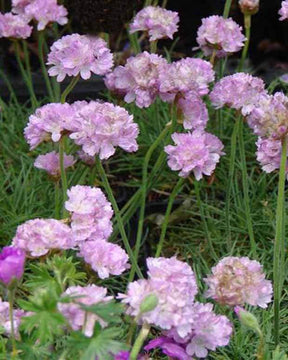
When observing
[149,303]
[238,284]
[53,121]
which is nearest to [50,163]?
[53,121]

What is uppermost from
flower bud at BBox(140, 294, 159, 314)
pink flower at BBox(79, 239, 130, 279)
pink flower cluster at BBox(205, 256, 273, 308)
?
flower bud at BBox(140, 294, 159, 314)

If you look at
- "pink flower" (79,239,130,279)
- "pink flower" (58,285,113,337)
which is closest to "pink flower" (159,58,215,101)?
"pink flower" (79,239,130,279)

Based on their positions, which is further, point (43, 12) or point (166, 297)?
point (43, 12)

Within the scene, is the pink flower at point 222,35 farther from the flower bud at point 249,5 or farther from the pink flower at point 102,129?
the pink flower at point 102,129

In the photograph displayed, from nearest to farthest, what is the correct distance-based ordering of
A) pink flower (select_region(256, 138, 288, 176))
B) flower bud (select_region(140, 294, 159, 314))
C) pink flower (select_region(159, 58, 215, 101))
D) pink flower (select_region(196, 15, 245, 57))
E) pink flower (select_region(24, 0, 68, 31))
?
flower bud (select_region(140, 294, 159, 314)), pink flower (select_region(256, 138, 288, 176)), pink flower (select_region(159, 58, 215, 101)), pink flower (select_region(196, 15, 245, 57)), pink flower (select_region(24, 0, 68, 31))

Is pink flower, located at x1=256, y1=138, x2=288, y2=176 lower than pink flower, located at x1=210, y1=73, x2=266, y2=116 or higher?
lower

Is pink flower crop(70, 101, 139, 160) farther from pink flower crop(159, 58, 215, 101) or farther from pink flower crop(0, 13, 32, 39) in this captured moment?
pink flower crop(0, 13, 32, 39)

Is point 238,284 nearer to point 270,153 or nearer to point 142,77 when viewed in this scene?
point 270,153
